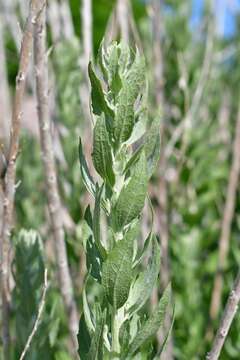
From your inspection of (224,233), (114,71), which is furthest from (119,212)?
(224,233)

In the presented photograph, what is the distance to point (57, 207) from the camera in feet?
2.73

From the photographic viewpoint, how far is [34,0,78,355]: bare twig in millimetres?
764

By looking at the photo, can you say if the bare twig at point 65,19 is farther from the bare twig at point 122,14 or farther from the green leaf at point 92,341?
the green leaf at point 92,341

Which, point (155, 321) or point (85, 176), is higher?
point (85, 176)

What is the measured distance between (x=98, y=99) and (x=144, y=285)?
0.17m

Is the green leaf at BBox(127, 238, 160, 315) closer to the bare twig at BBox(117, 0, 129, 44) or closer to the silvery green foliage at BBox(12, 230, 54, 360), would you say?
the silvery green foliage at BBox(12, 230, 54, 360)

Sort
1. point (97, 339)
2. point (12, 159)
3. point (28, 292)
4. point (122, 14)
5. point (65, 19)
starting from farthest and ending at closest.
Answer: point (65, 19) → point (122, 14) → point (28, 292) → point (12, 159) → point (97, 339)

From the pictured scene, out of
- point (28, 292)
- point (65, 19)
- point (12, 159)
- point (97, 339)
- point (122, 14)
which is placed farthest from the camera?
point (65, 19)

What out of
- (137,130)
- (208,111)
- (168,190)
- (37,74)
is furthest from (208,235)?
(137,130)

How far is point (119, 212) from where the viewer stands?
22.2 inches

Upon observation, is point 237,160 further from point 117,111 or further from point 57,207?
point 117,111

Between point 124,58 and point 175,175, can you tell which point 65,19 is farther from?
point 124,58

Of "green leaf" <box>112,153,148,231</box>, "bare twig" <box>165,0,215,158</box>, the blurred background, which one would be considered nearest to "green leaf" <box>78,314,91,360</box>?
"green leaf" <box>112,153,148,231</box>

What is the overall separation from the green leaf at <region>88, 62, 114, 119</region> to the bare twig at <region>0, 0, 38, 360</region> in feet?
0.44
